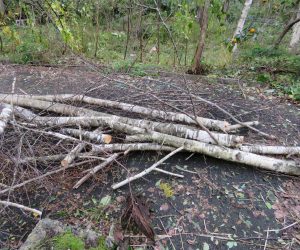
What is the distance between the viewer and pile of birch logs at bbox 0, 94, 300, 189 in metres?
2.67

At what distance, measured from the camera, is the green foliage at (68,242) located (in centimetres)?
199

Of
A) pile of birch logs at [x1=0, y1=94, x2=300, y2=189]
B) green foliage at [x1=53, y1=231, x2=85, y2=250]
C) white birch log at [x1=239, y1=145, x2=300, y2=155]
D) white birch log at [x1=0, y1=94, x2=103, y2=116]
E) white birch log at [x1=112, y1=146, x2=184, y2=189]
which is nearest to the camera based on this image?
green foliage at [x1=53, y1=231, x2=85, y2=250]

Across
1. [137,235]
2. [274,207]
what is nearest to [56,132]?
[137,235]

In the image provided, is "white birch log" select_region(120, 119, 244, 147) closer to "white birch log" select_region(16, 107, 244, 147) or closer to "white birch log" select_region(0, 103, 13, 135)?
"white birch log" select_region(16, 107, 244, 147)

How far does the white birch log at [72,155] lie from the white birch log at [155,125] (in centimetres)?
42

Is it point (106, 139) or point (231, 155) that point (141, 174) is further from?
point (231, 155)

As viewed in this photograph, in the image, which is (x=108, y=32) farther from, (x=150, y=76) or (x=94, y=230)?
(x=94, y=230)

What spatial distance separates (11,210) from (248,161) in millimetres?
2412

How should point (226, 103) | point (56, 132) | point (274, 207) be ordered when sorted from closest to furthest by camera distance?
point (274, 207) < point (56, 132) < point (226, 103)

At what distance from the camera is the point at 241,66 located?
568cm

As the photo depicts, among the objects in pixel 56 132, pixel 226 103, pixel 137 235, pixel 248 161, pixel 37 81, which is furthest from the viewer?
pixel 37 81

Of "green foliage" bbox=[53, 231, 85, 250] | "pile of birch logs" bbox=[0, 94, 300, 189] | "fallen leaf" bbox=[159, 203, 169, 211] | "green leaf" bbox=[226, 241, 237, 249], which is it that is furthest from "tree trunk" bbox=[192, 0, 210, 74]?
"green foliage" bbox=[53, 231, 85, 250]

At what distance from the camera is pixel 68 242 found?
6.57 ft

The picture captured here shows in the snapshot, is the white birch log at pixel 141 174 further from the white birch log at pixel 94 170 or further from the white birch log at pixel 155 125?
the white birch log at pixel 155 125
